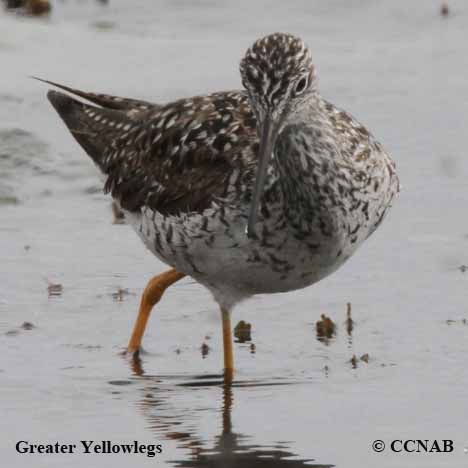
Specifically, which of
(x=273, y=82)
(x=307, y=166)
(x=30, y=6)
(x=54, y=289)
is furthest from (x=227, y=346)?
(x=30, y=6)

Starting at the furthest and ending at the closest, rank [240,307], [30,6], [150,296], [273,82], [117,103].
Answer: [30,6] → [117,103] → [240,307] → [150,296] → [273,82]

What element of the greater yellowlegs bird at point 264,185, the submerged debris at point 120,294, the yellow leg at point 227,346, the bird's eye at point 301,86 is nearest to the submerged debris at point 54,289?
the submerged debris at point 120,294

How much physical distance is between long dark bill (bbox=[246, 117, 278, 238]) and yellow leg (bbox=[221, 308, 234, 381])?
1229 millimetres

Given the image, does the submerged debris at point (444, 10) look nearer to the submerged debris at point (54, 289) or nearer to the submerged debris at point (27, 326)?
the submerged debris at point (54, 289)

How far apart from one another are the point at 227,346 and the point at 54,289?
1787 mm

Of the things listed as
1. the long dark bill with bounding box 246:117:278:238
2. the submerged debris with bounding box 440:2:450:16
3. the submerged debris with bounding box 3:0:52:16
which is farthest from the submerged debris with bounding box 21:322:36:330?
the submerged debris with bounding box 440:2:450:16

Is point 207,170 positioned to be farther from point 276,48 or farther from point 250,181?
point 276,48

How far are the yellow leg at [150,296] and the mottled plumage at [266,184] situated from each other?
677 mm

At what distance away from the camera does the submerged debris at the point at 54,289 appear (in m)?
10.5

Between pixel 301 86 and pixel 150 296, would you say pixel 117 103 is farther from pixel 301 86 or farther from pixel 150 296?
pixel 301 86

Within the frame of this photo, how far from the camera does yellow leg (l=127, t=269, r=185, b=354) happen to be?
973 cm

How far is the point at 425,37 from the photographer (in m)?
15.9

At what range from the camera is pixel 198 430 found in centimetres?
830

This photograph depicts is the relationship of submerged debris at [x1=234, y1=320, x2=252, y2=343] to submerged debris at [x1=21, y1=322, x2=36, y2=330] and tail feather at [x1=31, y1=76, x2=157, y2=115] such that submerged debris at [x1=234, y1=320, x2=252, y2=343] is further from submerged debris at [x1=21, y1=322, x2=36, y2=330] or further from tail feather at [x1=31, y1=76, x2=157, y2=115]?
tail feather at [x1=31, y1=76, x2=157, y2=115]
